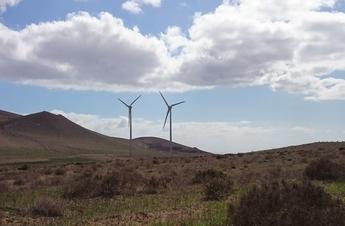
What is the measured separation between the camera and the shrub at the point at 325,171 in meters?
27.4

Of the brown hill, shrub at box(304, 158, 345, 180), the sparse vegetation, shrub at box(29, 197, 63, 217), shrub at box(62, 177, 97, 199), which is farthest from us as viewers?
the brown hill

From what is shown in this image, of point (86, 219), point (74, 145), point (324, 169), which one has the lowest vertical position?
point (86, 219)

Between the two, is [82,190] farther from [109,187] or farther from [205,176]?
[205,176]

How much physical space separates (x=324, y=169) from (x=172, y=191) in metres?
7.58

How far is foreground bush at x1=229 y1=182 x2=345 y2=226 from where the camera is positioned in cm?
1084

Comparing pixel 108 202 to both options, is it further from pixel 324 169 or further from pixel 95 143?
pixel 95 143

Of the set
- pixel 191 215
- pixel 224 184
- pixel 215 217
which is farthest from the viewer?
pixel 224 184

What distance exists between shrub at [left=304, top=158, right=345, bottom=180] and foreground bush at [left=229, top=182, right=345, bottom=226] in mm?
13559

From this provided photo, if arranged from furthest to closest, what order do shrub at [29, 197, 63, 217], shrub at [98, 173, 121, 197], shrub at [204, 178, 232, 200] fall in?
shrub at [98, 173, 121, 197] → shrub at [204, 178, 232, 200] → shrub at [29, 197, 63, 217]

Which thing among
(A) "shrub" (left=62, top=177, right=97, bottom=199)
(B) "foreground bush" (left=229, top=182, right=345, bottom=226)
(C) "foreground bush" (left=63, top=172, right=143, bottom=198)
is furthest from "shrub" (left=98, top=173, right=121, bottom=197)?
(B) "foreground bush" (left=229, top=182, right=345, bottom=226)

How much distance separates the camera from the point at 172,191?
25.8 meters

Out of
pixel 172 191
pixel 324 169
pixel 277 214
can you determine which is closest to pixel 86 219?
pixel 277 214

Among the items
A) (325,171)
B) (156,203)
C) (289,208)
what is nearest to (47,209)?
(156,203)

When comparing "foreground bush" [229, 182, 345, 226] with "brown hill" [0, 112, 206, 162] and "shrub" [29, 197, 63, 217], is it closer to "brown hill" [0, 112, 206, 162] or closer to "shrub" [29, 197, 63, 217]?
"shrub" [29, 197, 63, 217]
